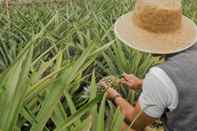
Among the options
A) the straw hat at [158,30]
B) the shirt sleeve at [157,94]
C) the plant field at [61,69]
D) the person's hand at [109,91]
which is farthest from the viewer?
the person's hand at [109,91]

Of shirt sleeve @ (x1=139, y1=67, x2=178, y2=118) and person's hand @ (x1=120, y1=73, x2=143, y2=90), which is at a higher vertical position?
shirt sleeve @ (x1=139, y1=67, x2=178, y2=118)

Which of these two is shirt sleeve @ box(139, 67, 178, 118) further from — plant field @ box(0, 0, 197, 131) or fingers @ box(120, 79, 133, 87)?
fingers @ box(120, 79, 133, 87)

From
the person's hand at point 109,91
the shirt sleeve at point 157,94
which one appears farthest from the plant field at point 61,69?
the shirt sleeve at point 157,94

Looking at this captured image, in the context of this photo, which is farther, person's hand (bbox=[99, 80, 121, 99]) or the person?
person's hand (bbox=[99, 80, 121, 99])

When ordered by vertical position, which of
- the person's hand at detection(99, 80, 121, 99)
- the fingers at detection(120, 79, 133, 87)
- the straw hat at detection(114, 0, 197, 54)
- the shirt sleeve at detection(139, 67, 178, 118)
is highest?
the straw hat at detection(114, 0, 197, 54)

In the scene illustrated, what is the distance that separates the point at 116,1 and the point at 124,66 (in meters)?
3.12

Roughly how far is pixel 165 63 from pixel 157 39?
237 mm

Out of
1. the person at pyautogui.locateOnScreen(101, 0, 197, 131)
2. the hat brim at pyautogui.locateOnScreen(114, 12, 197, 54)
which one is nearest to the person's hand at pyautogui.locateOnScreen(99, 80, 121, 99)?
the person at pyautogui.locateOnScreen(101, 0, 197, 131)

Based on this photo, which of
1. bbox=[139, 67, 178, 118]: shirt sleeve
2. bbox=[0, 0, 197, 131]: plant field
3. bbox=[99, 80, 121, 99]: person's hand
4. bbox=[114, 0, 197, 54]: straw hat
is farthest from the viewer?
bbox=[99, 80, 121, 99]: person's hand

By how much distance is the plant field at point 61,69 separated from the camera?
1.48 metres

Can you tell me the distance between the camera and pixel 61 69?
1.83 metres

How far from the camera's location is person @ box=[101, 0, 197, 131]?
2049 millimetres

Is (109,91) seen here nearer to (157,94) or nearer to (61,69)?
(157,94)

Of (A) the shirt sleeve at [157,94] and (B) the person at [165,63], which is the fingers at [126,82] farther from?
(A) the shirt sleeve at [157,94]
